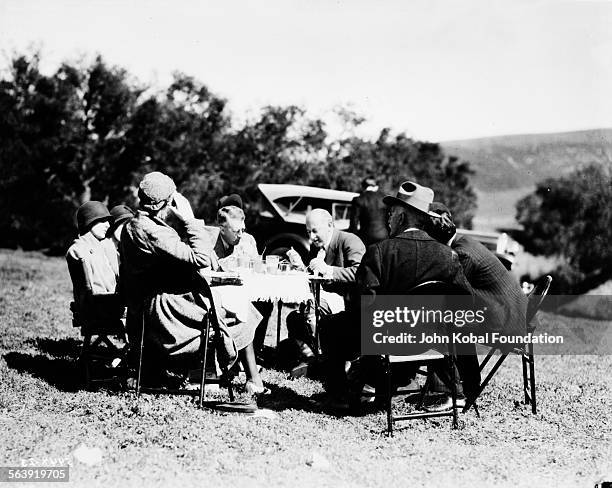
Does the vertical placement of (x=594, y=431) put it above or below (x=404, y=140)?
below

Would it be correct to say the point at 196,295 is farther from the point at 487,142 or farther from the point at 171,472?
the point at 487,142

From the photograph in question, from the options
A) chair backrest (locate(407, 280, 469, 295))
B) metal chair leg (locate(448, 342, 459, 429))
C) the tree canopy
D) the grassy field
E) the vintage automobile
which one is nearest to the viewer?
the grassy field

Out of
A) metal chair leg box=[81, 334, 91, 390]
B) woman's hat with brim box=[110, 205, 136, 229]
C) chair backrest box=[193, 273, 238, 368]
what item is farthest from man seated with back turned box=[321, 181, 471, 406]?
woman's hat with brim box=[110, 205, 136, 229]

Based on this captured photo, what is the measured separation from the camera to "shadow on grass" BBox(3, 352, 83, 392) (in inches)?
198

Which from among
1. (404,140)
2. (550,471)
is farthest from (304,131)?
(550,471)

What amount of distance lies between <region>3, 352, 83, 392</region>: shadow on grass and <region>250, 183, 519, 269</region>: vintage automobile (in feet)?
20.2

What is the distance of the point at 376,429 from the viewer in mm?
4207

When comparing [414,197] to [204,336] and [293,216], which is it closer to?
[204,336]

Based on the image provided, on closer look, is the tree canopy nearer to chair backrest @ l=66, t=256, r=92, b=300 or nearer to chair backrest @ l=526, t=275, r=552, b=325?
chair backrest @ l=66, t=256, r=92, b=300

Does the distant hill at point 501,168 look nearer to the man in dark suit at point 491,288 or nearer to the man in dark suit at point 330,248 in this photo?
the man in dark suit at point 330,248

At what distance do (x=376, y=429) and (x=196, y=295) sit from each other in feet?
4.82

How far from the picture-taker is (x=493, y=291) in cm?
469

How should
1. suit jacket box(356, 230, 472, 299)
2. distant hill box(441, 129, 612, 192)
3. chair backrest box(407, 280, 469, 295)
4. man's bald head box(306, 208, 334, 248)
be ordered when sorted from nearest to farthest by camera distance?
1. chair backrest box(407, 280, 469, 295)
2. suit jacket box(356, 230, 472, 299)
3. man's bald head box(306, 208, 334, 248)
4. distant hill box(441, 129, 612, 192)

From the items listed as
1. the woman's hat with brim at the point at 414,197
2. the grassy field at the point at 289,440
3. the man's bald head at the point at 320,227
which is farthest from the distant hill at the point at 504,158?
the woman's hat with brim at the point at 414,197
